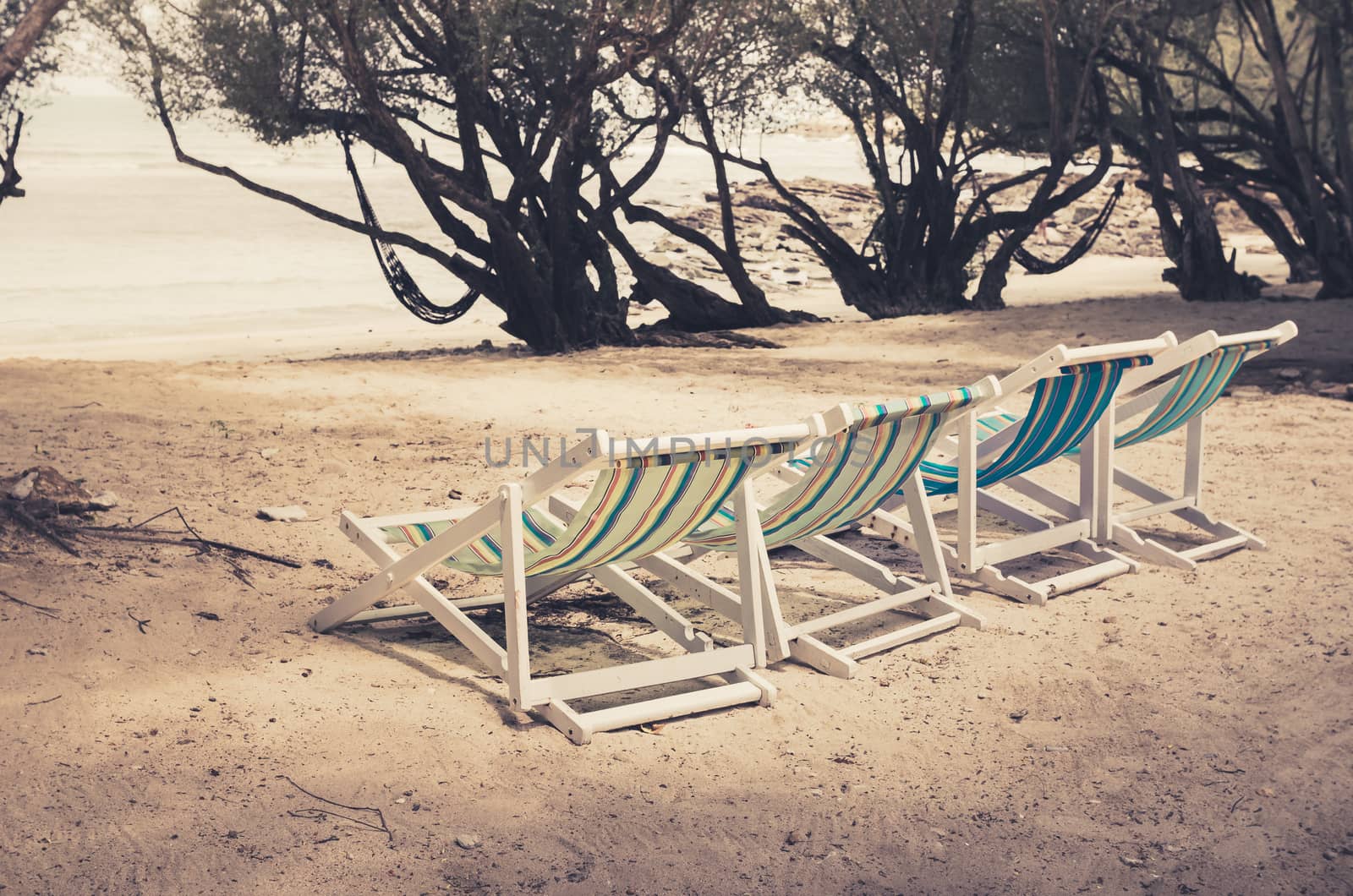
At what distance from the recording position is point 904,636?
4090 millimetres

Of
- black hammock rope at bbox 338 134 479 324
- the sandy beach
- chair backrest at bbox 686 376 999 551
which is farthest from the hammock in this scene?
chair backrest at bbox 686 376 999 551

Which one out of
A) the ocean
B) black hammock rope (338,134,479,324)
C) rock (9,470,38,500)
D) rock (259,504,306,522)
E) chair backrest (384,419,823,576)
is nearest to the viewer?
chair backrest (384,419,823,576)

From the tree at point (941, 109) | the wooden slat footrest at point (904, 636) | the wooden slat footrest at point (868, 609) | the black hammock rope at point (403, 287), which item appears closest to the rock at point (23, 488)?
the wooden slat footrest at point (868, 609)

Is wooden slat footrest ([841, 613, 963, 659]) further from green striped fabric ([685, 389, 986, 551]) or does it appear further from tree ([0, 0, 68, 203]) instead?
tree ([0, 0, 68, 203])

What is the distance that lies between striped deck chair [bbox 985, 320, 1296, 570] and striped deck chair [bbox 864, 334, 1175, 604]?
0.30 feet

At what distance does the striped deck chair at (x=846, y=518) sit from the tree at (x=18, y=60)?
263 cm

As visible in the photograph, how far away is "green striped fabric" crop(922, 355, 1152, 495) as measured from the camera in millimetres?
4602

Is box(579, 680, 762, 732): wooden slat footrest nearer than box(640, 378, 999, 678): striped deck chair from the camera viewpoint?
Yes

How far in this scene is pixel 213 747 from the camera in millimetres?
3221

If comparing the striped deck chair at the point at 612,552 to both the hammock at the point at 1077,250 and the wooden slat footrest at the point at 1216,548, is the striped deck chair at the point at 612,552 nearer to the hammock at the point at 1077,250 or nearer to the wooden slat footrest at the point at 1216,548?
the wooden slat footrest at the point at 1216,548

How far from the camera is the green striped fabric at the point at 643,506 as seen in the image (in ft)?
11.0

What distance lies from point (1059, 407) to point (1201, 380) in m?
0.77

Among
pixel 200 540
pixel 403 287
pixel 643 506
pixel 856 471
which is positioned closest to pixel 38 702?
pixel 200 540

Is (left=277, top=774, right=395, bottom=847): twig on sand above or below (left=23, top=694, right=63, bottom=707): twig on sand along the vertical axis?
below
